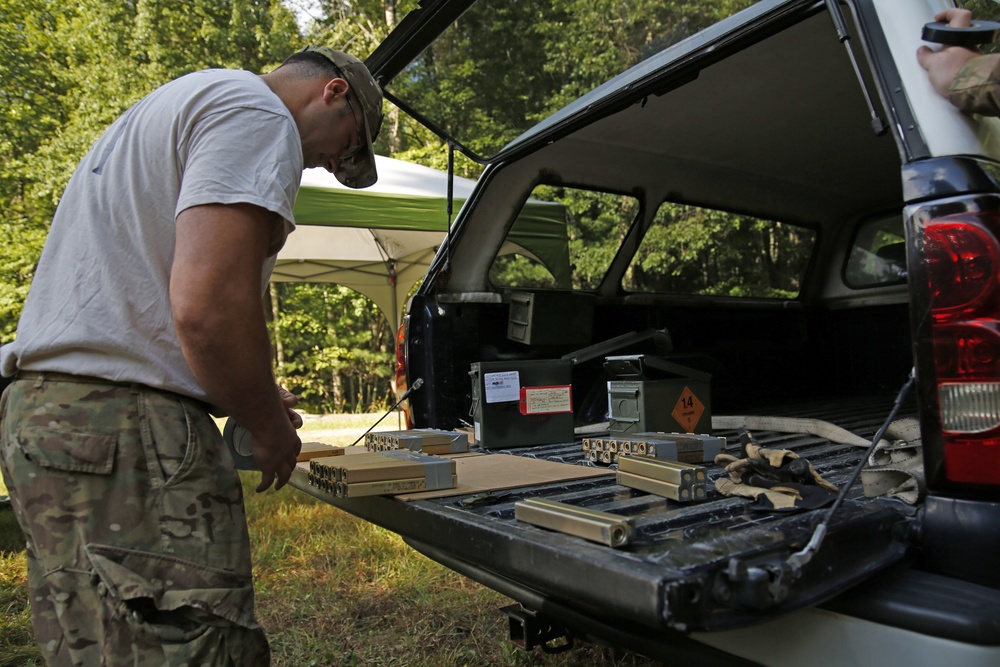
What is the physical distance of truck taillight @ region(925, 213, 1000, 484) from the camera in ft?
4.34

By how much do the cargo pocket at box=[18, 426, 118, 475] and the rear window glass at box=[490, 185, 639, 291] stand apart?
2248 millimetres

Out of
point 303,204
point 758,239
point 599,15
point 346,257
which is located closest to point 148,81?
point 346,257

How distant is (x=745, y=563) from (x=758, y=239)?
3.93 m

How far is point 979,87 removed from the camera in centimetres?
137

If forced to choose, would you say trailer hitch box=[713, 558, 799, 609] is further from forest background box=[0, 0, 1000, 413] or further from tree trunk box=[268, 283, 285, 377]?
tree trunk box=[268, 283, 285, 377]

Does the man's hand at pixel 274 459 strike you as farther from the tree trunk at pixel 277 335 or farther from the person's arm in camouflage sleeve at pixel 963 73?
the tree trunk at pixel 277 335

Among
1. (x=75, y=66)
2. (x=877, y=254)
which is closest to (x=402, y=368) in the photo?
(x=877, y=254)

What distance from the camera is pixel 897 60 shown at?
159cm

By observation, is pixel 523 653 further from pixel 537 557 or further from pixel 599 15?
pixel 599 15

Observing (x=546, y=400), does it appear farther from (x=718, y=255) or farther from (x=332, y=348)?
(x=332, y=348)

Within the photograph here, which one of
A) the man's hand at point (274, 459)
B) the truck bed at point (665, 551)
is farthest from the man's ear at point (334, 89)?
the truck bed at point (665, 551)

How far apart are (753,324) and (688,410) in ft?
5.89

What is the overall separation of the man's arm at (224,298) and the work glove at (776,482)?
1.12m

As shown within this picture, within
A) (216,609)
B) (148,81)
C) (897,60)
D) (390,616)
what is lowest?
(390,616)
